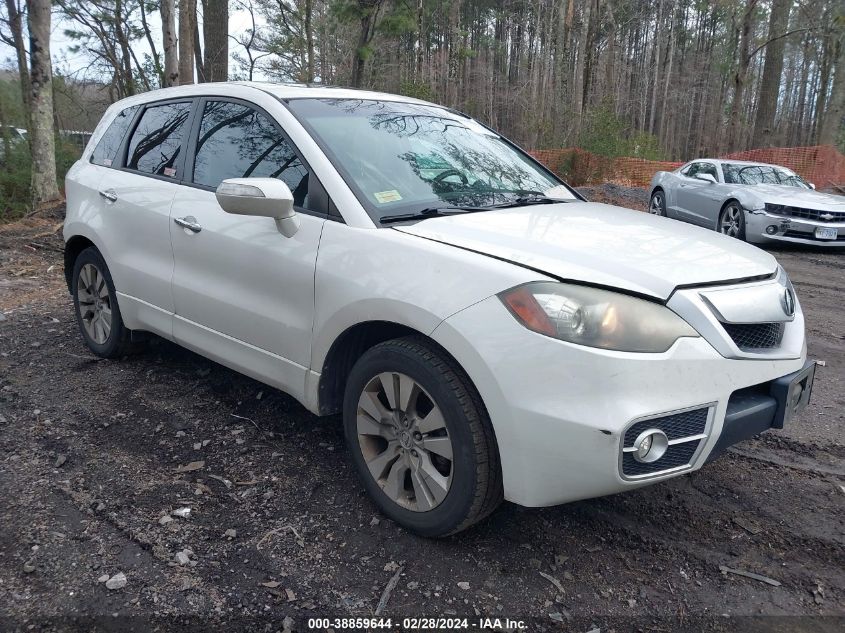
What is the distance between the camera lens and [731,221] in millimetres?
10859

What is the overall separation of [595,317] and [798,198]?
9.74m

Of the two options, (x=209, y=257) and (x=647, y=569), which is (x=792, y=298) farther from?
(x=209, y=257)

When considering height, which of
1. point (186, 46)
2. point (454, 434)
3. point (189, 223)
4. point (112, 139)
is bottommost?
point (454, 434)

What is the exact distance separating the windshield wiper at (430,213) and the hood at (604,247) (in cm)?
7

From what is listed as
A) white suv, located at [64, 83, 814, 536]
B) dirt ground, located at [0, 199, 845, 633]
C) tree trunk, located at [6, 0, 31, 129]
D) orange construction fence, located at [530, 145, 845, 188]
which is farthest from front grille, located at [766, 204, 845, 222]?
tree trunk, located at [6, 0, 31, 129]

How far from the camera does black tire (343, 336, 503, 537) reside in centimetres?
242

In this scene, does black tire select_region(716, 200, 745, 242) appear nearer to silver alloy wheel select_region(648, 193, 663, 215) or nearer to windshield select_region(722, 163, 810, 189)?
windshield select_region(722, 163, 810, 189)

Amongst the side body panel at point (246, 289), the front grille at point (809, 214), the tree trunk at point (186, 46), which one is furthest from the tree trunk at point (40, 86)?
the front grille at point (809, 214)

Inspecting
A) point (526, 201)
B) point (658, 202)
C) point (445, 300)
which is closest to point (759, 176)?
point (658, 202)

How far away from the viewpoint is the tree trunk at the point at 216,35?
13.6 m

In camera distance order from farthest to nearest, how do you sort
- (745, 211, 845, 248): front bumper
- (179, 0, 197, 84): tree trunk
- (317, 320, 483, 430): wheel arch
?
(179, 0, 197, 84): tree trunk
(745, 211, 845, 248): front bumper
(317, 320, 483, 430): wheel arch

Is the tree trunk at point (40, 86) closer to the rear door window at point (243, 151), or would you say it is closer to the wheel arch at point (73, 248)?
the wheel arch at point (73, 248)

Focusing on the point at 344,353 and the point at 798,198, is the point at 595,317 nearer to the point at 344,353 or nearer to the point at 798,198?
the point at 344,353

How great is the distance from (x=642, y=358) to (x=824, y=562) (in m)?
1.25
